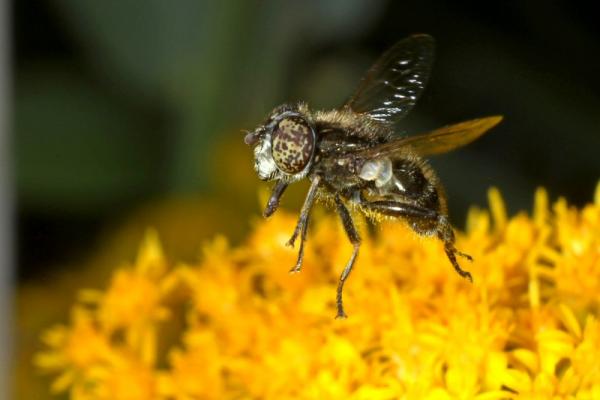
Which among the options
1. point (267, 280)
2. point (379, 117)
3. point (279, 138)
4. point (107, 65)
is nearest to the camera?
point (279, 138)

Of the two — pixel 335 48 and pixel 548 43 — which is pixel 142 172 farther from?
pixel 548 43

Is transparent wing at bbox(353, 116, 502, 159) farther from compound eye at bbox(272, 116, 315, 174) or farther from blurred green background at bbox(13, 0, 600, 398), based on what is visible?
blurred green background at bbox(13, 0, 600, 398)

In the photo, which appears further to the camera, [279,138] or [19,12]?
[19,12]

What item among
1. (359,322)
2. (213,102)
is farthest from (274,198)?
(213,102)

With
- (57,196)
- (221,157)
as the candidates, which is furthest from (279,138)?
(57,196)

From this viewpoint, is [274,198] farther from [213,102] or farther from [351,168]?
[213,102]

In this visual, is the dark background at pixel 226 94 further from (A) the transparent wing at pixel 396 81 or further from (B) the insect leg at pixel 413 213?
(B) the insect leg at pixel 413 213

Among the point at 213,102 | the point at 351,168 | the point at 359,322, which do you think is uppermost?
the point at 213,102
